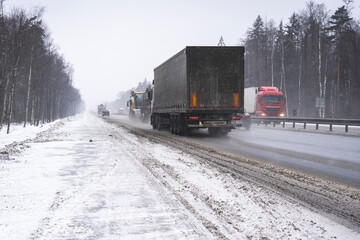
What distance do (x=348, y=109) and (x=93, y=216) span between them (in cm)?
4391

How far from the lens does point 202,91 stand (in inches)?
604

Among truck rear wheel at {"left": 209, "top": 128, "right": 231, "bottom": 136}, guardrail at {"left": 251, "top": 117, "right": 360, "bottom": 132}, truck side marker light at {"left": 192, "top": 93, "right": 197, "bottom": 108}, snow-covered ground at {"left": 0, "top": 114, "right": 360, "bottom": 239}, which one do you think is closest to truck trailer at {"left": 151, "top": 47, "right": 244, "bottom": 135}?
truck side marker light at {"left": 192, "top": 93, "right": 197, "bottom": 108}

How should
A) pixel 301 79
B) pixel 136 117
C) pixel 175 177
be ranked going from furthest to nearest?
pixel 301 79, pixel 136 117, pixel 175 177

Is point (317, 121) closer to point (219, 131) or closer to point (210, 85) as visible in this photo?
point (219, 131)

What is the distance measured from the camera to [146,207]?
405 centimetres

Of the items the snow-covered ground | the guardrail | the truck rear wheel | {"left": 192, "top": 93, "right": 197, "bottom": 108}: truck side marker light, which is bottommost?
the snow-covered ground

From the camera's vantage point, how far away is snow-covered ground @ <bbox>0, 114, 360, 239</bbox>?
3.23 m

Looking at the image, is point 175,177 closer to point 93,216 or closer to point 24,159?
point 93,216

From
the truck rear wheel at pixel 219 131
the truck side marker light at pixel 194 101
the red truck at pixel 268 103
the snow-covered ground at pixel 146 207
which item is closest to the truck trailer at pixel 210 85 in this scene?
the truck side marker light at pixel 194 101

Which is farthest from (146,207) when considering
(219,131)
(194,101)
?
(219,131)

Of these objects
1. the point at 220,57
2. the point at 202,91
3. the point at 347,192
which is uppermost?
the point at 220,57

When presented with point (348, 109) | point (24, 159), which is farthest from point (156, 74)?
point (348, 109)

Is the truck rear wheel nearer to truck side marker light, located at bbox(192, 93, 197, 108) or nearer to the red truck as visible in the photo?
truck side marker light, located at bbox(192, 93, 197, 108)

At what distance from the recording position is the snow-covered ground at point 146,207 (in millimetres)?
3230
